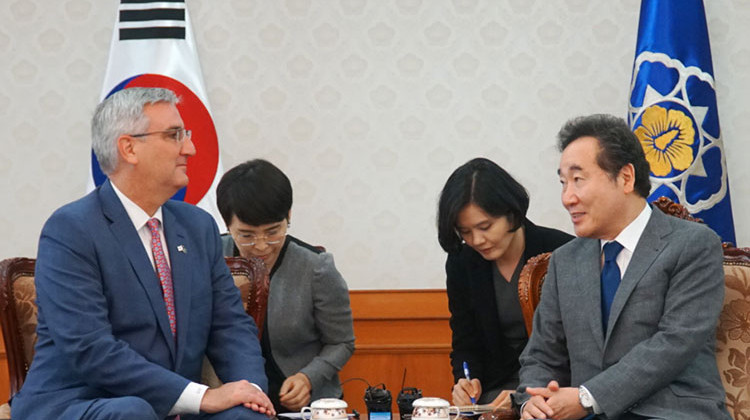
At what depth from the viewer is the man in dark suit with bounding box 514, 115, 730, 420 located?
2580 millimetres

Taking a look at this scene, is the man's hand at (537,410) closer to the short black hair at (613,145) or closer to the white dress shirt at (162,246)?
the short black hair at (613,145)

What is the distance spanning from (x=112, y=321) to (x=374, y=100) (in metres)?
2.36

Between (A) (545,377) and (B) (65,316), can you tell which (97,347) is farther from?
(A) (545,377)

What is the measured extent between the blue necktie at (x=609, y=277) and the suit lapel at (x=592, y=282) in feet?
0.07

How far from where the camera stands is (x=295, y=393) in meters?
3.26

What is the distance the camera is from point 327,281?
11.7 feet

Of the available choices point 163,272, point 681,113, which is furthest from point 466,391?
point 681,113

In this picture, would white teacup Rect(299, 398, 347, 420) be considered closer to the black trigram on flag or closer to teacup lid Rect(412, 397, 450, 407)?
teacup lid Rect(412, 397, 450, 407)

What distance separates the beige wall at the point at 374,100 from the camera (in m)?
4.72

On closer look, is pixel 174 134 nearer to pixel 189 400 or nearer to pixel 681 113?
pixel 189 400

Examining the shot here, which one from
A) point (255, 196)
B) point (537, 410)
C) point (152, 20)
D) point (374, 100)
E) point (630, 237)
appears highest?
point (152, 20)

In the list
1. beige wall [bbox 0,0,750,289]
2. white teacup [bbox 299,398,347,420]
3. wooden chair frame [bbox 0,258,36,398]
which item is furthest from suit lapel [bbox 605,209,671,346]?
beige wall [bbox 0,0,750,289]

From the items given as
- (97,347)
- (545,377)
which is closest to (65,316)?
(97,347)

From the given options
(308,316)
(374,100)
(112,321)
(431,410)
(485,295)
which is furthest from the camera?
(374,100)
